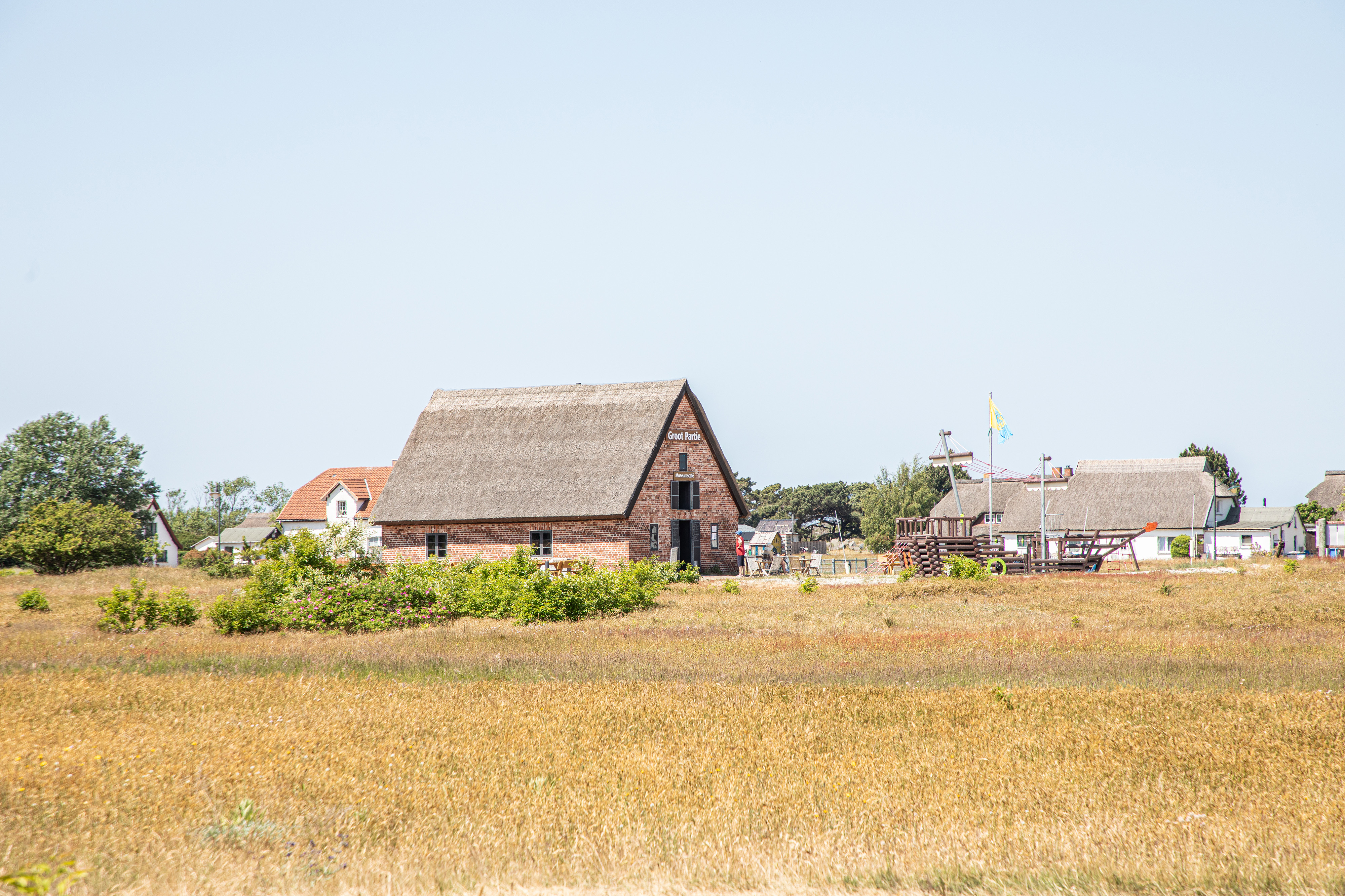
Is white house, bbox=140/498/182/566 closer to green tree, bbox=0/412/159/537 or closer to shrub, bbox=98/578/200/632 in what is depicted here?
green tree, bbox=0/412/159/537

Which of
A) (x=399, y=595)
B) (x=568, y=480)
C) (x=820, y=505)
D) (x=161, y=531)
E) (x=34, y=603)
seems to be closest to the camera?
(x=399, y=595)

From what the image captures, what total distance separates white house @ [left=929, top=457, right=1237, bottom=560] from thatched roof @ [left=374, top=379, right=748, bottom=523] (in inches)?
954

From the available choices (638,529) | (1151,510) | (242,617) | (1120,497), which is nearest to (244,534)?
(638,529)

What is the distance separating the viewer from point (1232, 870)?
19.3 feet

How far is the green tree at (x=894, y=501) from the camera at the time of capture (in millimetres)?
73812

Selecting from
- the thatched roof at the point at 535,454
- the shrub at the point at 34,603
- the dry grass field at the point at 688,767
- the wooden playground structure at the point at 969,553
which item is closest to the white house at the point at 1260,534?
the wooden playground structure at the point at 969,553

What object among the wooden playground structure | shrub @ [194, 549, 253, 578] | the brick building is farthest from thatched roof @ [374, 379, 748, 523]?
the wooden playground structure

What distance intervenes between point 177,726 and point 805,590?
20.5 m

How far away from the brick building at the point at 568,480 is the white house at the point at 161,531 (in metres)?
33.7

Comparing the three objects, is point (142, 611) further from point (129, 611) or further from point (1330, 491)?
point (1330, 491)

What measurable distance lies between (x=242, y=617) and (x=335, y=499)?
43451 mm

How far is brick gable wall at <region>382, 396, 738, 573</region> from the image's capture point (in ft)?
123

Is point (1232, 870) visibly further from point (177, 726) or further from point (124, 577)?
point (124, 577)

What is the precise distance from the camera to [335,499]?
61.8 meters
